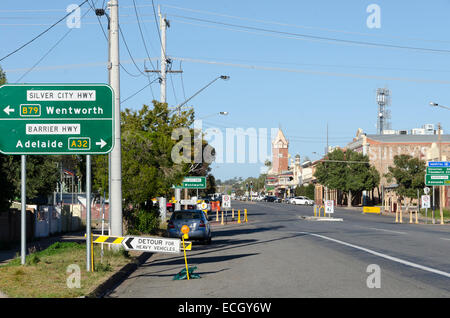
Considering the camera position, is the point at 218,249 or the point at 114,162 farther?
the point at 218,249

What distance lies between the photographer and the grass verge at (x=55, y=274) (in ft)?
35.7

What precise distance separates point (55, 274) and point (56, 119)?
3.96 m

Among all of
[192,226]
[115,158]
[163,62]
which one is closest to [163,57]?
[163,62]

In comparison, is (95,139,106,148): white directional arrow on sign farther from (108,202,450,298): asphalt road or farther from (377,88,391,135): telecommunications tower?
(377,88,391,135): telecommunications tower

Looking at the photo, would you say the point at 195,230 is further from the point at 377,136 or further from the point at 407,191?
the point at 377,136

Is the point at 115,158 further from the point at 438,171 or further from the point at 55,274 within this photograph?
the point at 438,171

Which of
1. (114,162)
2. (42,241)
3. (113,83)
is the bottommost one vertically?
(42,241)

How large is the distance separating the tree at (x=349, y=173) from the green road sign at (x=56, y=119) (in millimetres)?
76945

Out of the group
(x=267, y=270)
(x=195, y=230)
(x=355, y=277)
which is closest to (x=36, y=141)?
(x=267, y=270)

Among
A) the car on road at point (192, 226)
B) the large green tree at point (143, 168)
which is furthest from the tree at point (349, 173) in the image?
the car on road at point (192, 226)

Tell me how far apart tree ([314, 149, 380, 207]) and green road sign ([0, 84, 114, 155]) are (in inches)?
3029

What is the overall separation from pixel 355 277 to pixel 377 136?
97.0 metres

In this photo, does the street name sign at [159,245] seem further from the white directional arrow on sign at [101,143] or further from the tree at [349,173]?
the tree at [349,173]
